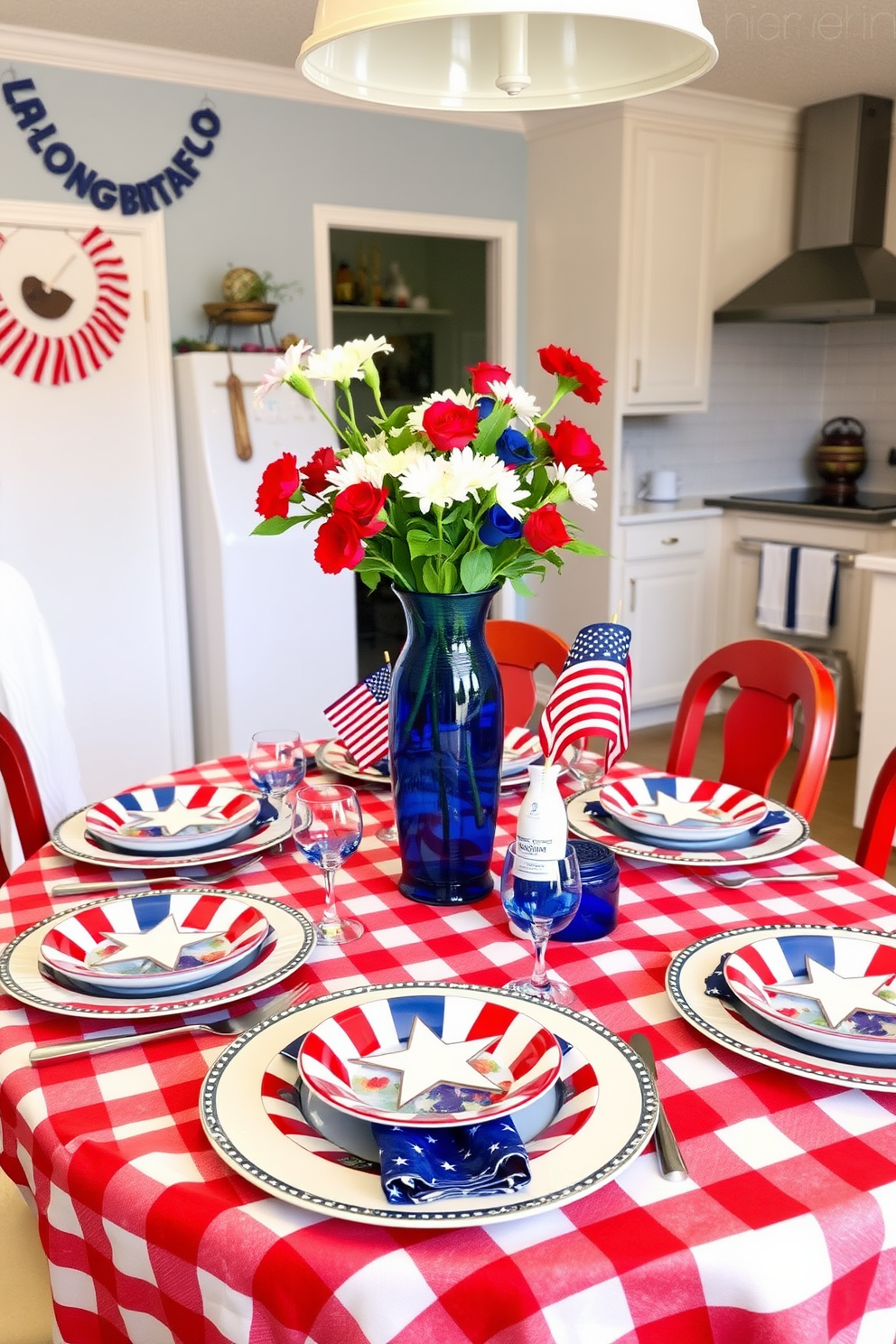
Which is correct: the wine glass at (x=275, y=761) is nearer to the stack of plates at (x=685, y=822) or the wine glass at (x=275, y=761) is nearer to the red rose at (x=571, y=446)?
the stack of plates at (x=685, y=822)

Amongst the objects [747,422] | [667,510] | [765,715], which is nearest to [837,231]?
[747,422]

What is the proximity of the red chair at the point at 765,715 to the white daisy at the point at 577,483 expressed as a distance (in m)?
0.69

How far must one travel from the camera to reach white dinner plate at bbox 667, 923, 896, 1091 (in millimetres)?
977

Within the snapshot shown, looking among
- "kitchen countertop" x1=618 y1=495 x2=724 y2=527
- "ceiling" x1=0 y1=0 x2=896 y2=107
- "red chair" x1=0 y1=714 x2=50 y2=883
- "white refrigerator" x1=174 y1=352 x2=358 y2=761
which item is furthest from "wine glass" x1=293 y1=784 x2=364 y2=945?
"kitchen countertop" x1=618 y1=495 x2=724 y2=527

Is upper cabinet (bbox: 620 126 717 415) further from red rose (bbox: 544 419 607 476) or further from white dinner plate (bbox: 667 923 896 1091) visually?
white dinner plate (bbox: 667 923 896 1091)

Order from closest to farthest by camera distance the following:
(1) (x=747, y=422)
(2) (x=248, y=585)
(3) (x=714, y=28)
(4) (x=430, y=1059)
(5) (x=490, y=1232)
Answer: (5) (x=490, y=1232)
(4) (x=430, y=1059)
(3) (x=714, y=28)
(2) (x=248, y=585)
(1) (x=747, y=422)

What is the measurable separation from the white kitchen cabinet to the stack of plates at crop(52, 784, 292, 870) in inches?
125

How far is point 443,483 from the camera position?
1228 mm

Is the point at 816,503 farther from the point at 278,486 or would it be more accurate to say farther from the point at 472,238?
the point at 278,486

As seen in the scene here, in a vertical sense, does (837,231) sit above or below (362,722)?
above

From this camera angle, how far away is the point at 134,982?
1116mm

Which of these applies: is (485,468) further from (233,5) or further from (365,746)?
(233,5)

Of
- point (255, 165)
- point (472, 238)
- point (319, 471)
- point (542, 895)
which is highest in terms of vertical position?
point (255, 165)

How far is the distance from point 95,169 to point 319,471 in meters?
2.96
